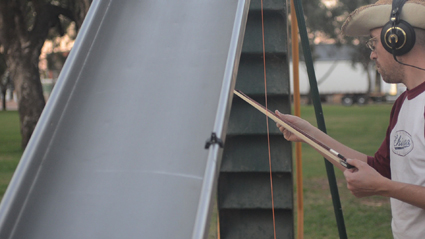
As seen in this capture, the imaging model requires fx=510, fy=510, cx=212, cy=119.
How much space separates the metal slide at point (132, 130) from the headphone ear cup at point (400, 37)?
2.18ft

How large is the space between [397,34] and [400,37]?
0.02m

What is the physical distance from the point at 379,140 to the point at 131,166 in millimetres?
12802

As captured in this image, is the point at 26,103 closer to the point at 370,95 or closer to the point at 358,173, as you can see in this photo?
the point at 358,173

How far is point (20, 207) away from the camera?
2.20 metres

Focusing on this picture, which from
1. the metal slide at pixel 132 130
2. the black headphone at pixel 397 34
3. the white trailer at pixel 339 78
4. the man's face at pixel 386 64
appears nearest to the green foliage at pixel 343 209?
the metal slide at pixel 132 130

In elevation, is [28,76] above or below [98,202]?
above

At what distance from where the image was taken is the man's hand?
6.70ft

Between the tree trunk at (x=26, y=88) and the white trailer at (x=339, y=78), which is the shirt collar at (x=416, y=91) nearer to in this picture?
the tree trunk at (x=26, y=88)

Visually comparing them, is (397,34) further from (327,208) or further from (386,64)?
(327,208)

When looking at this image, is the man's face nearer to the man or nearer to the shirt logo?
the man

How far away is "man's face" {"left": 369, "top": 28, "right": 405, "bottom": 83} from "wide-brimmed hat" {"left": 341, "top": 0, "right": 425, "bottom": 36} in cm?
6

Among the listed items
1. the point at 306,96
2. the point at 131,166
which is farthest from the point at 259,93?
the point at 306,96

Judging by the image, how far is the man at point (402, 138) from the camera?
2.03 metres

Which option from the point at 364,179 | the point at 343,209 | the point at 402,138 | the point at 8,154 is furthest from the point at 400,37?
the point at 8,154
